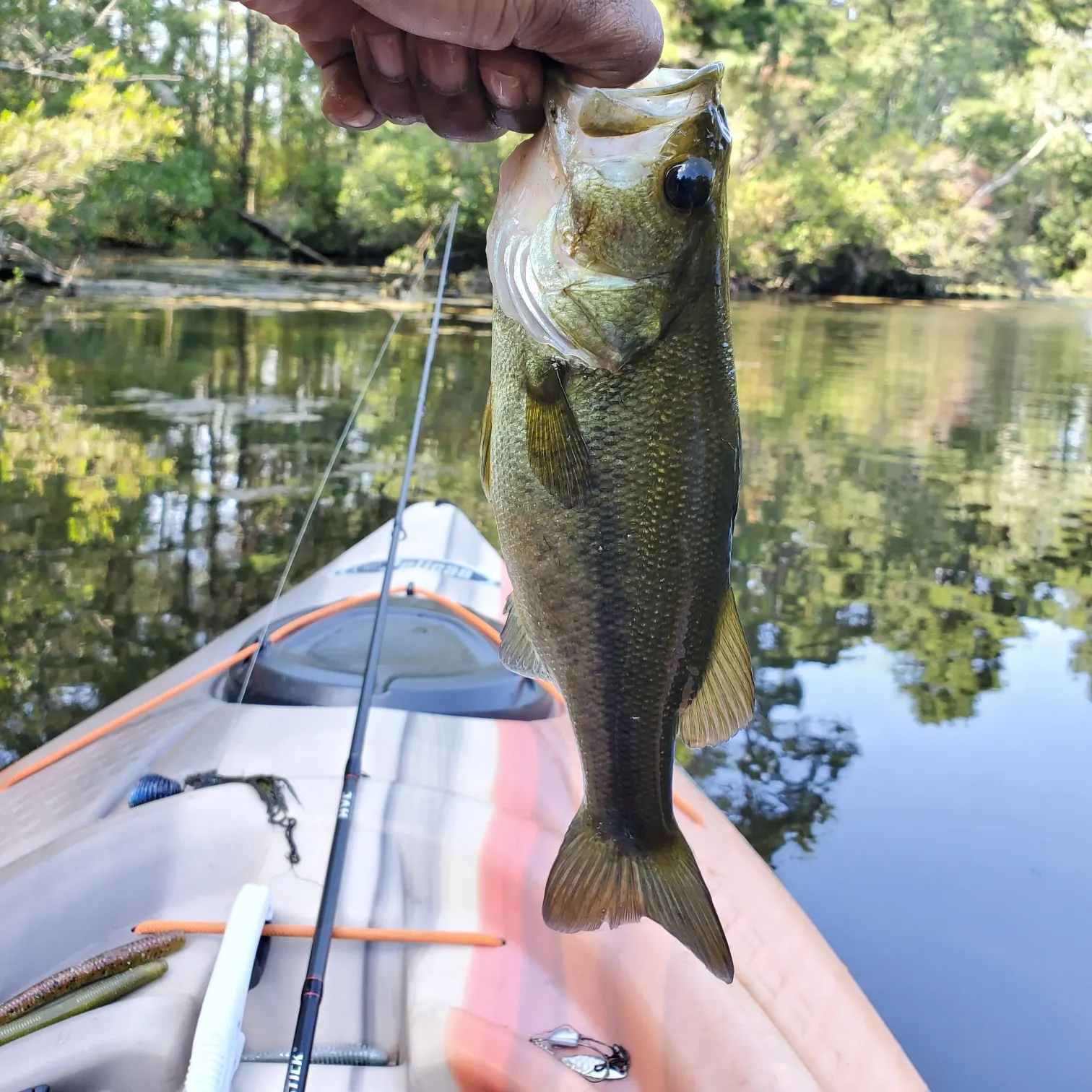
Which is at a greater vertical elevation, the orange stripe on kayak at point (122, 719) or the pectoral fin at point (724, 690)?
the pectoral fin at point (724, 690)

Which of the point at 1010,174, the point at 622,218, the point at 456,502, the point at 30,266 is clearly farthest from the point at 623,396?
the point at 1010,174

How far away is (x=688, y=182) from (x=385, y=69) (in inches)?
18.5

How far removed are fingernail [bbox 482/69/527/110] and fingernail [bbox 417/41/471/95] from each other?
4cm

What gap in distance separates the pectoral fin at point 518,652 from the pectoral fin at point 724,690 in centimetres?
22

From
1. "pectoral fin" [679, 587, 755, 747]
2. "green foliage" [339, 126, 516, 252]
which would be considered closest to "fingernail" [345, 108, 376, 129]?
"pectoral fin" [679, 587, 755, 747]

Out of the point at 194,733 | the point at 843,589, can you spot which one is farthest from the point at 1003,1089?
the point at 843,589

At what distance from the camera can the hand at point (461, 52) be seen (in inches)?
45.4

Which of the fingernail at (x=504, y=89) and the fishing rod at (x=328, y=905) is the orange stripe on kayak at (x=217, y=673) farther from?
the fingernail at (x=504, y=89)

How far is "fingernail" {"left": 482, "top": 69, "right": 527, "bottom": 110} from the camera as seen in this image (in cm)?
129

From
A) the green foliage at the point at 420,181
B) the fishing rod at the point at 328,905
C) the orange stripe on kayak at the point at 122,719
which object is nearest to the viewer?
the fishing rod at the point at 328,905

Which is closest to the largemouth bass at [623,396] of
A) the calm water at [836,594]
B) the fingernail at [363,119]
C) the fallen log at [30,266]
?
the fingernail at [363,119]

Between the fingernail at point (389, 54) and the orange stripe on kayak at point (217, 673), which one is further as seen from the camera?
the orange stripe on kayak at point (217, 673)

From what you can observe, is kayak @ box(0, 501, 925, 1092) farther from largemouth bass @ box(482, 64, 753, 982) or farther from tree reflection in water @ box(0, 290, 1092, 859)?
tree reflection in water @ box(0, 290, 1092, 859)

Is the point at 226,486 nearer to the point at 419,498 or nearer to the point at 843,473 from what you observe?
the point at 419,498
